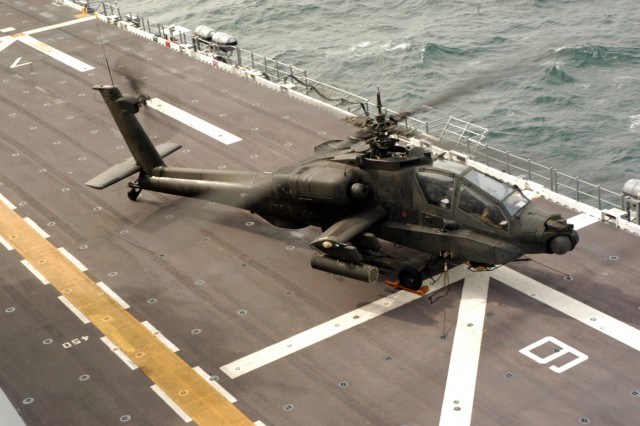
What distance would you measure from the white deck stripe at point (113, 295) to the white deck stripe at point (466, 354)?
1070 cm

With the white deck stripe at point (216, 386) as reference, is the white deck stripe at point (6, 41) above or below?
above

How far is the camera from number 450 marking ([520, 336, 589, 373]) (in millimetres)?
26438

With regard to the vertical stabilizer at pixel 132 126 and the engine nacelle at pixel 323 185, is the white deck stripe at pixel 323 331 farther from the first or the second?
the vertical stabilizer at pixel 132 126

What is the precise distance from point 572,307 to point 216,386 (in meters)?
11.2

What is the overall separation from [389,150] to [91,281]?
36.3 ft

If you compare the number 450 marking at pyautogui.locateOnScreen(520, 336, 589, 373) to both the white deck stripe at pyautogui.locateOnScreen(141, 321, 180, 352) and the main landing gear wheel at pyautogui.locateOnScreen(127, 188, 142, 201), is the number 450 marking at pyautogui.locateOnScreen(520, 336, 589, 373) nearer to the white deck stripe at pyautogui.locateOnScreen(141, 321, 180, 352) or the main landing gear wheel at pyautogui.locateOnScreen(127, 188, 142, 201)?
the white deck stripe at pyautogui.locateOnScreen(141, 321, 180, 352)

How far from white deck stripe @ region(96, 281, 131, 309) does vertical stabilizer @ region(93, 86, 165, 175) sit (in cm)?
581

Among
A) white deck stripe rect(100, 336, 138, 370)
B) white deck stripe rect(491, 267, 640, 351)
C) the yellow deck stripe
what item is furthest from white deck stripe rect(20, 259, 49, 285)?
white deck stripe rect(491, 267, 640, 351)

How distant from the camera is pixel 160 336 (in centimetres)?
2881

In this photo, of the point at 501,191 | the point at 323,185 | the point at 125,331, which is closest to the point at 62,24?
the point at 323,185

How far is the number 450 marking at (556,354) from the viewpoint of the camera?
86.7ft

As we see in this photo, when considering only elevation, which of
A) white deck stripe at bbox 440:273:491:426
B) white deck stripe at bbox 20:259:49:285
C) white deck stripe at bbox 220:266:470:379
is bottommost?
white deck stripe at bbox 440:273:491:426

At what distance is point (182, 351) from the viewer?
1105 inches

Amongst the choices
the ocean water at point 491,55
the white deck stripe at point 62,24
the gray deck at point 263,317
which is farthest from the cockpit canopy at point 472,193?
the white deck stripe at point 62,24
